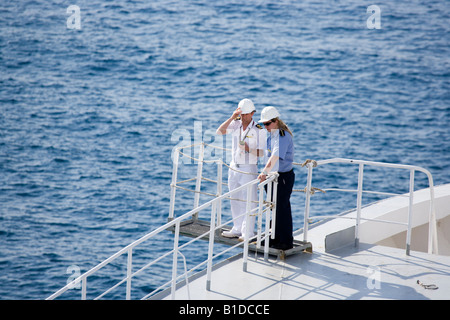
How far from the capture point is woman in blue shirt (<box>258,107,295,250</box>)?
28.9 feet

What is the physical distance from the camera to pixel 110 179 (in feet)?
105

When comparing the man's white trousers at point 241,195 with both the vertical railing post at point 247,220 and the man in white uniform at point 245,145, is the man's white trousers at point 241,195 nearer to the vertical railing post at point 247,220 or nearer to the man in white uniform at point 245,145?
the man in white uniform at point 245,145

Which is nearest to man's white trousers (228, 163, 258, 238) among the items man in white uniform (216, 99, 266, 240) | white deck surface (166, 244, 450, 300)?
man in white uniform (216, 99, 266, 240)

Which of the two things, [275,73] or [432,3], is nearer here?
[275,73]

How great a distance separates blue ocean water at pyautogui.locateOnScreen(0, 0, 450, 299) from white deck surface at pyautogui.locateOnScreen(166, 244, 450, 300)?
43.4 feet

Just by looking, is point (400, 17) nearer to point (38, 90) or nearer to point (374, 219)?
point (38, 90)

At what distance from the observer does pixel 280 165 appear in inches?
354

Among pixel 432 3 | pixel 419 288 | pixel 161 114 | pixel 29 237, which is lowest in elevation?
pixel 29 237

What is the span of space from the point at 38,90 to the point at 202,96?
1112 centimetres

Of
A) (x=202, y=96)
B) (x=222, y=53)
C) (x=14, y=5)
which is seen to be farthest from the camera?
(x=14, y=5)

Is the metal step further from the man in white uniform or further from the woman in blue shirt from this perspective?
the man in white uniform

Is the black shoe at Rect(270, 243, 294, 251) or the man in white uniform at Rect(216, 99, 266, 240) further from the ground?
the man in white uniform at Rect(216, 99, 266, 240)

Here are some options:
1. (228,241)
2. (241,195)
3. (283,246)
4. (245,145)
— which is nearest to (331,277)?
(283,246)

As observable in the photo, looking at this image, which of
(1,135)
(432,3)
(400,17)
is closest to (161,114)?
(1,135)
